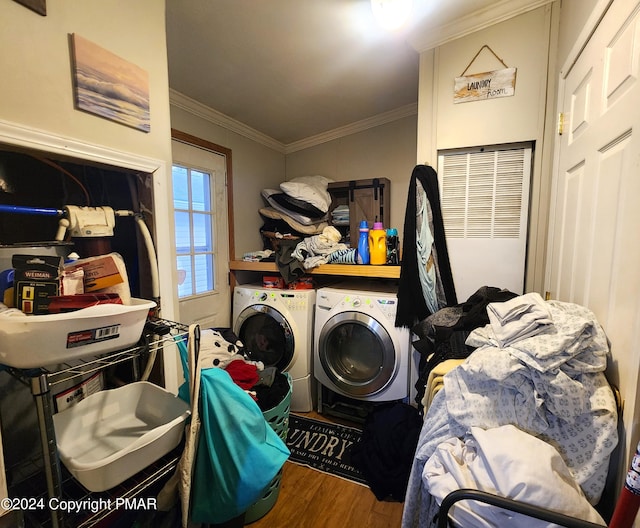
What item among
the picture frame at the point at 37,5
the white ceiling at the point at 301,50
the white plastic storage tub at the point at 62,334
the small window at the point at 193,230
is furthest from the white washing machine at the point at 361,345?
the picture frame at the point at 37,5

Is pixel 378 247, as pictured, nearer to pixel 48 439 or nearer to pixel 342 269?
pixel 342 269

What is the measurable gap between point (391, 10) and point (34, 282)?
5.28 ft

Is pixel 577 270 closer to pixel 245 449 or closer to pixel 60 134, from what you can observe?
pixel 245 449

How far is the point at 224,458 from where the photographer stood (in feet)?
2.89

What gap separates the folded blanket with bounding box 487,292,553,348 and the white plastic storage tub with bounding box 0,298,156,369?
1.02 m

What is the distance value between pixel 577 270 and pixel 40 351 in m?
1.53

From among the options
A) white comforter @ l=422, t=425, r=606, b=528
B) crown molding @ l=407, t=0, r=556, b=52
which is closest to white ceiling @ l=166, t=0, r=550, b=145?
crown molding @ l=407, t=0, r=556, b=52

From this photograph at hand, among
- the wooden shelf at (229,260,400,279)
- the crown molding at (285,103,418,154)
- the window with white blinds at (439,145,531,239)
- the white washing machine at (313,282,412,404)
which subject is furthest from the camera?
the crown molding at (285,103,418,154)

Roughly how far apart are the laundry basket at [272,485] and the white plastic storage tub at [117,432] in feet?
1.72

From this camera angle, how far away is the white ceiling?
1367 millimetres

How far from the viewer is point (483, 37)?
1.50 metres

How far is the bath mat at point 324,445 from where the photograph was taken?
5.25ft

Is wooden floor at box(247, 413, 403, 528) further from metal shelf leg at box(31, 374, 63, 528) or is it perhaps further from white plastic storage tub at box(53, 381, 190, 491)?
metal shelf leg at box(31, 374, 63, 528)

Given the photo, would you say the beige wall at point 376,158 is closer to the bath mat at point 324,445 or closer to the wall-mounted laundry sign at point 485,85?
the wall-mounted laundry sign at point 485,85
